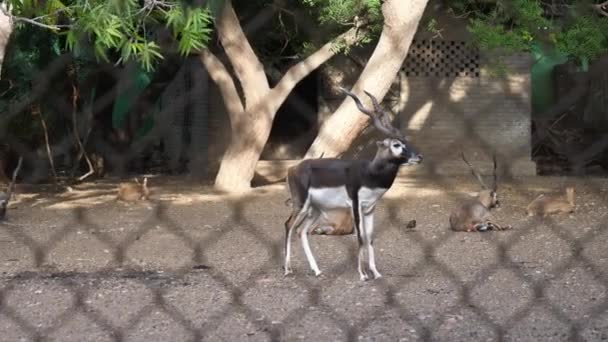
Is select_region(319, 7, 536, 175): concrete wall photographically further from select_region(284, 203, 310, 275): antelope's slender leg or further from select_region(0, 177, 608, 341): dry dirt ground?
select_region(284, 203, 310, 275): antelope's slender leg

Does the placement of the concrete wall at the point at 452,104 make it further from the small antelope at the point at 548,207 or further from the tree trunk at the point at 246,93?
the small antelope at the point at 548,207

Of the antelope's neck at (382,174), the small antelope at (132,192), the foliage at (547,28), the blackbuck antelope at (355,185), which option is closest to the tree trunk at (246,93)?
the small antelope at (132,192)

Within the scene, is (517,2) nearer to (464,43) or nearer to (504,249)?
(504,249)

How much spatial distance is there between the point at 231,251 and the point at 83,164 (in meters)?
Answer: 3.01

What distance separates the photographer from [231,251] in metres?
4.10

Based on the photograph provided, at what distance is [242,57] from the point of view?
19.4ft

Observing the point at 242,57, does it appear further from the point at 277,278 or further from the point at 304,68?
the point at 277,278

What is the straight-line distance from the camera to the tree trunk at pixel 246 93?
592cm

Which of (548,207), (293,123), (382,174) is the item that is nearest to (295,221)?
(382,174)

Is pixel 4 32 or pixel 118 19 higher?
pixel 118 19

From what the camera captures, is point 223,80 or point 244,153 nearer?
point 223,80

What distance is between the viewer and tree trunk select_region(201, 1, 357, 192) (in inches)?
233

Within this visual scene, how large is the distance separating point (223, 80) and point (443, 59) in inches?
73.0

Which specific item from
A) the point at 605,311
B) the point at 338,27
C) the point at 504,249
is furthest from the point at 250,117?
the point at 605,311
